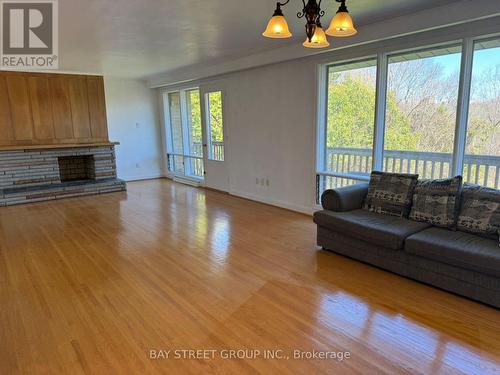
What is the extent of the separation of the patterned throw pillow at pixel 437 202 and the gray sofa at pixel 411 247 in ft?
0.32

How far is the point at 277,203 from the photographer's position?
5.63 meters

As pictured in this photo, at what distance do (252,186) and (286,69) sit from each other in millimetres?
2109

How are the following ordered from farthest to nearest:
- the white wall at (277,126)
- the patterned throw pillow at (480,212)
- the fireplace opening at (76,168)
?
the fireplace opening at (76,168)
the white wall at (277,126)
the patterned throw pillow at (480,212)

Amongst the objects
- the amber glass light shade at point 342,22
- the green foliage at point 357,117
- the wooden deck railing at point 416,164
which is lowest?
the wooden deck railing at point 416,164

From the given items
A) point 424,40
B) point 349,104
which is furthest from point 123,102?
point 424,40

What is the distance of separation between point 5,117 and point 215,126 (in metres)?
3.79

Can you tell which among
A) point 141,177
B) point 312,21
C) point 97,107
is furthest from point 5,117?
point 312,21

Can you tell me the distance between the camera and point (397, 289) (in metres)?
2.79

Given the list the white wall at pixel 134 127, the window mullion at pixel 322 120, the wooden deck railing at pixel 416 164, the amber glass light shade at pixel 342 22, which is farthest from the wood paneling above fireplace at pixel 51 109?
the amber glass light shade at pixel 342 22

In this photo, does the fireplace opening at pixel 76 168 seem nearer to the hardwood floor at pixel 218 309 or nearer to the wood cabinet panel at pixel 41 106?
the wood cabinet panel at pixel 41 106

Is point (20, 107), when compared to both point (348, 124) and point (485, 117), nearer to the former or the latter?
point (348, 124)

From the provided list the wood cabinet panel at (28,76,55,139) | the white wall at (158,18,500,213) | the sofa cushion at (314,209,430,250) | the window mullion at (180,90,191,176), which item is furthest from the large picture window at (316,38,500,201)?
the wood cabinet panel at (28,76,55,139)

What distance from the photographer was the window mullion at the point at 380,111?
4.04 meters

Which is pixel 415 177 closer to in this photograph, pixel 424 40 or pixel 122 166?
pixel 424 40
